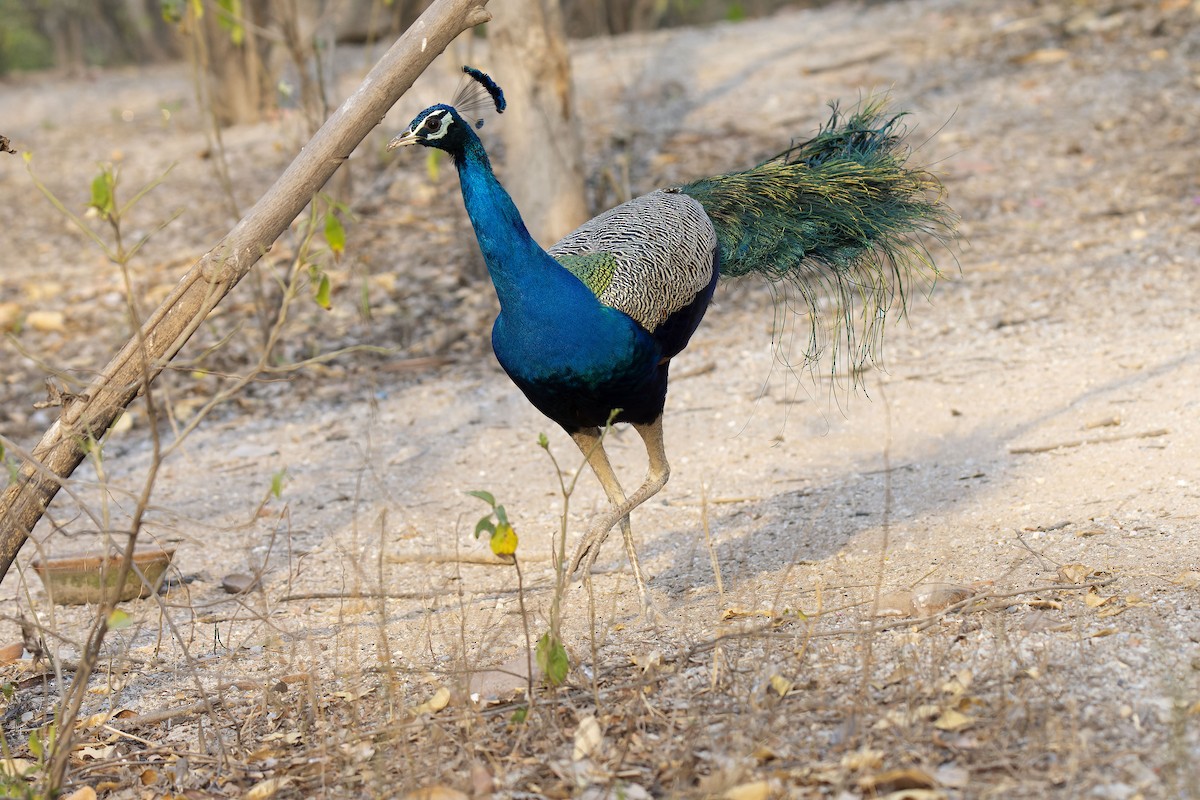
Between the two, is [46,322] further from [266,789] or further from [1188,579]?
[1188,579]

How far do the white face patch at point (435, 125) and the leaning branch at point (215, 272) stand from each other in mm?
102

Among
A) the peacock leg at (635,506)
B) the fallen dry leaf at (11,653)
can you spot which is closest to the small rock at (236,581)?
the fallen dry leaf at (11,653)

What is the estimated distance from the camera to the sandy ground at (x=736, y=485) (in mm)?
2707

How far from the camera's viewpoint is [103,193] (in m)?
2.20

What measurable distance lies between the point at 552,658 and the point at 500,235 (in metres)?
1.17

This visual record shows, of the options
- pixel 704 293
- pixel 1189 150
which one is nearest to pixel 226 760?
pixel 704 293

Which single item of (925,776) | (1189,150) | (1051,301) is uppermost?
(1189,150)

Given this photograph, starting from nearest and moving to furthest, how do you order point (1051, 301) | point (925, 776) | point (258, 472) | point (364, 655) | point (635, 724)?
point (925, 776) < point (635, 724) < point (364, 655) < point (258, 472) < point (1051, 301)

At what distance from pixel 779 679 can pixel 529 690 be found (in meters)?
0.59

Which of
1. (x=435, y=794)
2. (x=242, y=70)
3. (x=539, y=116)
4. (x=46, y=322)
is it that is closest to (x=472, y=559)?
(x=435, y=794)

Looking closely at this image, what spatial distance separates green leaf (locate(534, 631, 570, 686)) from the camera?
9.07ft

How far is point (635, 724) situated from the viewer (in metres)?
2.76

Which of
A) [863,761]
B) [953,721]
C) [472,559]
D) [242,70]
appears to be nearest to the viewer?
[863,761]

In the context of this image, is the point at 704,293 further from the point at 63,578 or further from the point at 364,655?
the point at 63,578
